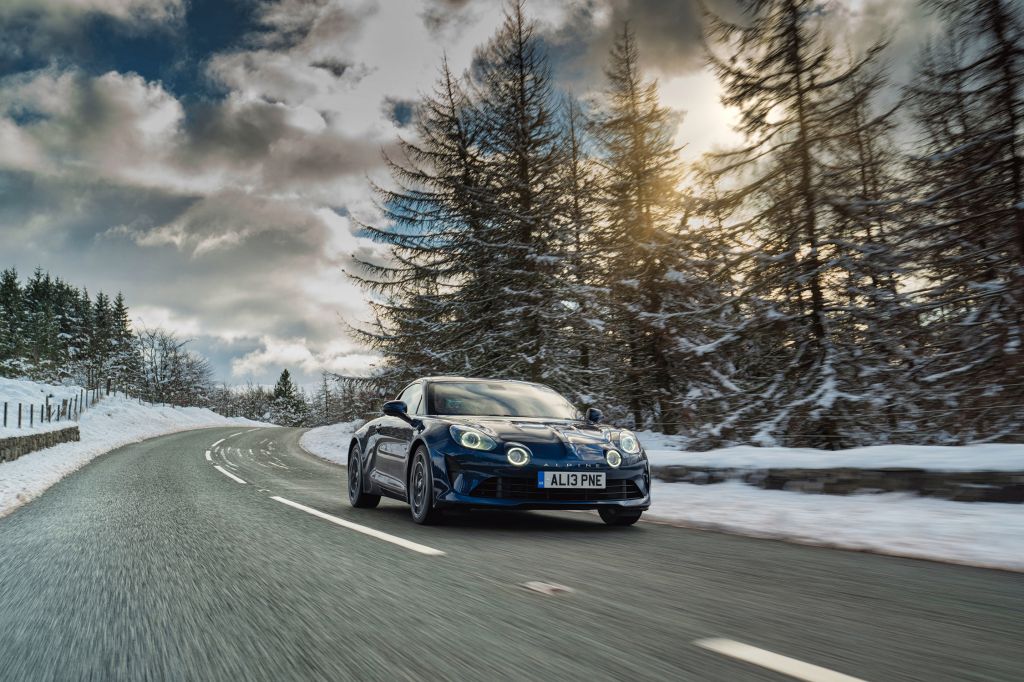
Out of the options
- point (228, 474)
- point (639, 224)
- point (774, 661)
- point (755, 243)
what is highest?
point (639, 224)

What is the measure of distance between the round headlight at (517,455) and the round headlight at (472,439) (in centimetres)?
16

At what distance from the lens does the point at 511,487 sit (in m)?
5.93

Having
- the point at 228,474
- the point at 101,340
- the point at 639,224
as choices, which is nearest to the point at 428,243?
the point at 639,224

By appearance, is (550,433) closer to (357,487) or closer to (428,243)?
(357,487)

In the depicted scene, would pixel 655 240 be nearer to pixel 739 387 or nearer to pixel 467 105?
pixel 739 387

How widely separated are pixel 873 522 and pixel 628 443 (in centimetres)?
208

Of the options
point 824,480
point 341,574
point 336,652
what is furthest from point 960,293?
point 336,652

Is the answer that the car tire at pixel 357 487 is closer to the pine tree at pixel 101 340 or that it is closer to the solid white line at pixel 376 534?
the solid white line at pixel 376 534

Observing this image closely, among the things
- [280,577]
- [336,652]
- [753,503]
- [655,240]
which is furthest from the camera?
[655,240]

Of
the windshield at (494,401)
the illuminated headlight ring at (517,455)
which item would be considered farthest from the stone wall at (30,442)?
the illuminated headlight ring at (517,455)

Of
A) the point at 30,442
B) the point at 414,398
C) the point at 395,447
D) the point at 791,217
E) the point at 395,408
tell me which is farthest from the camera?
the point at 30,442

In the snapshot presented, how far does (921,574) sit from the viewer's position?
4039 mm

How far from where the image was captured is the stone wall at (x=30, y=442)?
51.6ft

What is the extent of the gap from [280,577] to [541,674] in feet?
7.28
